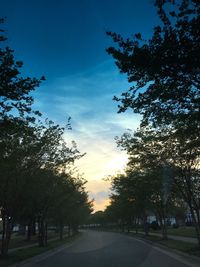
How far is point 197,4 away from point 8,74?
5.97 meters

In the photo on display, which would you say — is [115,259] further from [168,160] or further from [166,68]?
[166,68]

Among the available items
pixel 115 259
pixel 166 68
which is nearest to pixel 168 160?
pixel 115 259

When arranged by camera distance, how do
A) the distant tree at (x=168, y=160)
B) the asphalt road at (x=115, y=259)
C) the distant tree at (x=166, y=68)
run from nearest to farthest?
the distant tree at (x=166, y=68) → the asphalt road at (x=115, y=259) → the distant tree at (x=168, y=160)

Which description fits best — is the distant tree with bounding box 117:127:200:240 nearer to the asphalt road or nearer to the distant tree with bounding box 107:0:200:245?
the asphalt road

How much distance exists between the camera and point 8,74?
12.5m

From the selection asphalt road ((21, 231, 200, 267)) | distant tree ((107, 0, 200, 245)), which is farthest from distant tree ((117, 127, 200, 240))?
distant tree ((107, 0, 200, 245))

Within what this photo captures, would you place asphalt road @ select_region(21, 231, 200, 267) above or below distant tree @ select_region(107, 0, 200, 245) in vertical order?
below

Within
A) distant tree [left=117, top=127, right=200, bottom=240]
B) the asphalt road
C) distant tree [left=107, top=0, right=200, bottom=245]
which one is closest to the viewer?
distant tree [left=107, top=0, right=200, bottom=245]

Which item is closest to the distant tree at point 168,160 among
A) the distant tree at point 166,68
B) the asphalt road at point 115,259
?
the asphalt road at point 115,259

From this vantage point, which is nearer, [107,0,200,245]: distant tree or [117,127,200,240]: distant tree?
[107,0,200,245]: distant tree

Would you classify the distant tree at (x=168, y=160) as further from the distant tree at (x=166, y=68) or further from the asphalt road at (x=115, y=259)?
the distant tree at (x=166, y=68)

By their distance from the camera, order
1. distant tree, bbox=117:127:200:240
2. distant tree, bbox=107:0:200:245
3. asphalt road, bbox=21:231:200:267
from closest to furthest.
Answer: distant tree, bbox=107:0:200:245, asphalt road, bbox=21:231:200:267, distant tree, bbox=117:127:200:240

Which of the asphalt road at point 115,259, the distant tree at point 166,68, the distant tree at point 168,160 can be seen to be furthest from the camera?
the distant tree at point 168,160

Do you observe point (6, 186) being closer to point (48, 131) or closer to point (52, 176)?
point (48, 131)
